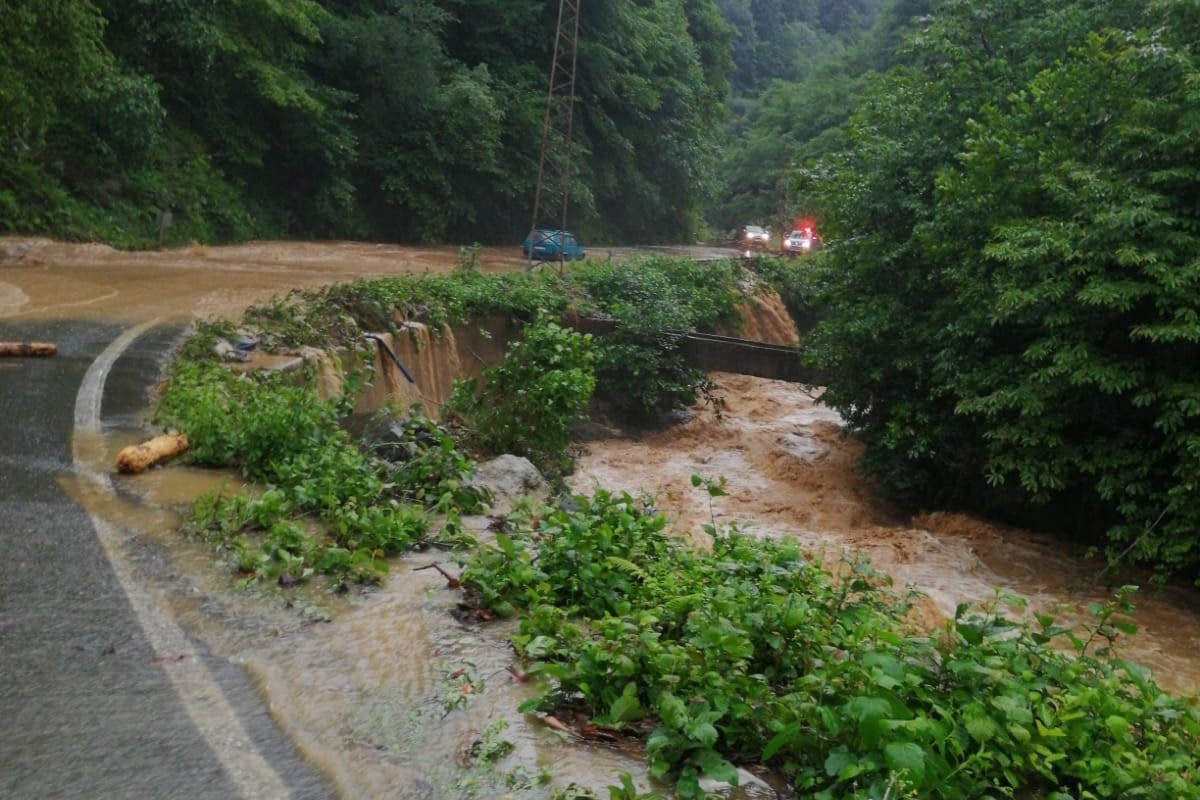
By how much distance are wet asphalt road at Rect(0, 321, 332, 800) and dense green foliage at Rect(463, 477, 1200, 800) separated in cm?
133

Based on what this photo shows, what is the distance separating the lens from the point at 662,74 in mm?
46219

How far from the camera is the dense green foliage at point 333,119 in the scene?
21.8 meters

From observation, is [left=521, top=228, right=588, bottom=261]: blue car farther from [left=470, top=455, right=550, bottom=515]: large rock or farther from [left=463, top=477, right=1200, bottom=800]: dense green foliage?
[left=463, top=477, right=1200, bottom=800]: dense green foliage

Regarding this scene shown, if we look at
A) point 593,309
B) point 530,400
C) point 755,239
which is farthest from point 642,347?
point 755,239

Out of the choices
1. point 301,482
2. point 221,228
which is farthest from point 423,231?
point 301,482

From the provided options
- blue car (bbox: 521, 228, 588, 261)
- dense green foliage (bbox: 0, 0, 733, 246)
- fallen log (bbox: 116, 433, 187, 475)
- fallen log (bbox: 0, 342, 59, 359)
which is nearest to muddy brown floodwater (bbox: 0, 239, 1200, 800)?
fallen log (bbox: 116, 433, 187, 475)

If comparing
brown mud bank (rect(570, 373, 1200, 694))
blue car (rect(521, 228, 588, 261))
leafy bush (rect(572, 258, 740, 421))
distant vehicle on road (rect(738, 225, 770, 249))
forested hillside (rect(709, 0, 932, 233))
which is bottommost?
brown mud bank (rect(570, 373, 1200, 694))

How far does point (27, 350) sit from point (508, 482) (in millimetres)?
5610

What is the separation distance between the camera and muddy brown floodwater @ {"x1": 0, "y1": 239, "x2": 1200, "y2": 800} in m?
4.12

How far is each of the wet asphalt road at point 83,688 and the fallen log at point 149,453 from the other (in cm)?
49

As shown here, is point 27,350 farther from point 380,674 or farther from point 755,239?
point 755,239

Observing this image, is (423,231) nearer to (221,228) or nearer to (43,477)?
(221,228)

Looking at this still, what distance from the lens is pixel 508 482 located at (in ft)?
29.2

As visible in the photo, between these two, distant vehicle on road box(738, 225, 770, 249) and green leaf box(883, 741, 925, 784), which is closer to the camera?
green leaf box(883, 741, 925, 784)
